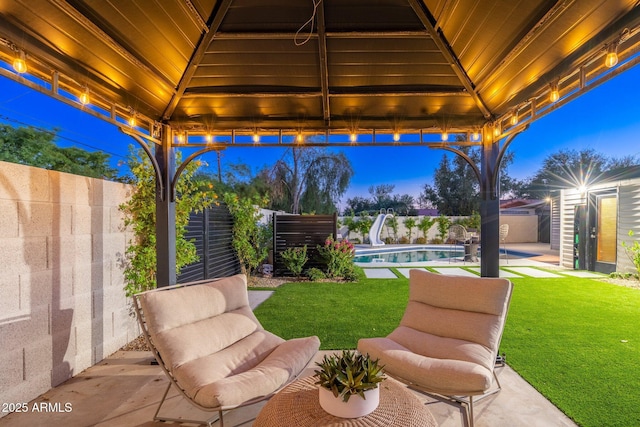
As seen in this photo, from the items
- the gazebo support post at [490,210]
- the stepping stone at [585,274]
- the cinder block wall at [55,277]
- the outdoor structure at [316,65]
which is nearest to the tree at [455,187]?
the stepping stone at [585,274]

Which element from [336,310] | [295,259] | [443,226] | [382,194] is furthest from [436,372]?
[382,194]

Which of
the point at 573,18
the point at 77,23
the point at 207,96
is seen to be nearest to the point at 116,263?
the point at 207,96

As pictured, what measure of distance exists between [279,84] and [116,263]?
103 inches

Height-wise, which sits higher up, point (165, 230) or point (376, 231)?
point (165, 230)

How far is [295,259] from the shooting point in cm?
734

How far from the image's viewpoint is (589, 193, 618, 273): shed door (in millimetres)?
7684

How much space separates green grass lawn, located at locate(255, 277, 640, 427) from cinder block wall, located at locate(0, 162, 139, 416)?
1934 mm

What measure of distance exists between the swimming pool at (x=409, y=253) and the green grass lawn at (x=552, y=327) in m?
4.75

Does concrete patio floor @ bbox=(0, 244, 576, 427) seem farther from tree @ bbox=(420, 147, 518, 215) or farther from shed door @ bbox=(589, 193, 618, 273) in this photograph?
tree @ bbox=(420, 147, 518, 215)

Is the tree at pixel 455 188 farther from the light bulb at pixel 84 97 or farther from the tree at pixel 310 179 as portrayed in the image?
the light bulb at pixel 84 97

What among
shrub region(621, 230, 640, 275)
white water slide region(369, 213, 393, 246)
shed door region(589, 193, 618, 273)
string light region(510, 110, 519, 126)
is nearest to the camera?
string light region(510, 110, 519, 126)

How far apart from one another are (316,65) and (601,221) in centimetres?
941

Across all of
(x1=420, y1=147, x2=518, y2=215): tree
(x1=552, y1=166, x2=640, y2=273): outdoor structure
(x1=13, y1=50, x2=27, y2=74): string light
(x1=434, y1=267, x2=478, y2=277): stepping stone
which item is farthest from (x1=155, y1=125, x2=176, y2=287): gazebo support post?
(x1=420, y1=147, x2=518, y2=215): tree

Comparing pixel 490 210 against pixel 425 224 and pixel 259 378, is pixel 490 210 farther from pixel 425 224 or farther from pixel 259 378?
pixel 425 224
